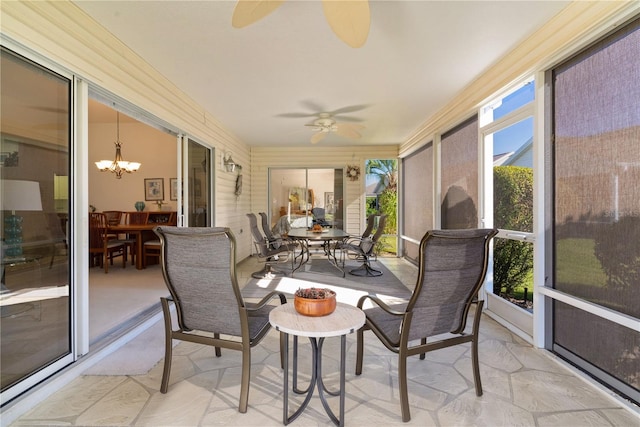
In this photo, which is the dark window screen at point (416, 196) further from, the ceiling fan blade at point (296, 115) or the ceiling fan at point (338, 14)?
the ceiling fan at point (338, 14)

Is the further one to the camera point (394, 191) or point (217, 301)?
point (394, 191)

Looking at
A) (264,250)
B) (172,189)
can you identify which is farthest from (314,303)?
(172,189)

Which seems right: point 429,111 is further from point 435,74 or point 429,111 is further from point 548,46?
point 548,46

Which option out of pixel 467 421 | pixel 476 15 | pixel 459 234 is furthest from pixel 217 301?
pixel 476 15

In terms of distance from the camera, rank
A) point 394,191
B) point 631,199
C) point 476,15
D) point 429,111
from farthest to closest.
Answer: point 394,191, point 429,111, point 476,15, point 631,199

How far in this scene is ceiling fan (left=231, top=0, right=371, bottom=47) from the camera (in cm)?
183

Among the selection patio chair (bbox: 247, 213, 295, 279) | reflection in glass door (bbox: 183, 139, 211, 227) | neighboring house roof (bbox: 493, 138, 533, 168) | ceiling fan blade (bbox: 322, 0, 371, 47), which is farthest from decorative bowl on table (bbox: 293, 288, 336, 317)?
patio chair (bbox: 247, 213, 295, 279)

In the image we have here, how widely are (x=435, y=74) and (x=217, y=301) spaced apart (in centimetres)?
329

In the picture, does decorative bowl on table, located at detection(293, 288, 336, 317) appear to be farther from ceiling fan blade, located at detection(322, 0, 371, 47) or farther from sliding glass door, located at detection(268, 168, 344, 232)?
sliding glass door, located at detection(268, 168, 344, 232)

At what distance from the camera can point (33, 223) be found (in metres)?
1.98

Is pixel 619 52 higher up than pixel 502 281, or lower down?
higher up

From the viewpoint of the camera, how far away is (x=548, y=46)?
2.49 metres

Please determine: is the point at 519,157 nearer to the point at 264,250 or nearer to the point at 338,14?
the point at 338,14

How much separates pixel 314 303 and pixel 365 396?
776 millimetres
